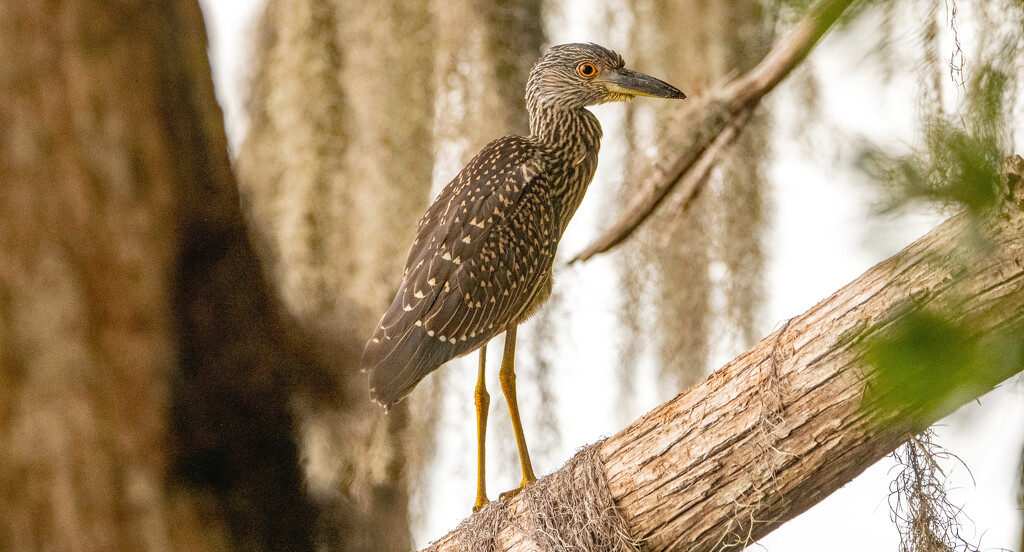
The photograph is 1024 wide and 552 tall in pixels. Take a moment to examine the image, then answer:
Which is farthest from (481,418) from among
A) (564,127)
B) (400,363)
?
(564,127)

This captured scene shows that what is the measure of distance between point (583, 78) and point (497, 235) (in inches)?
22.8

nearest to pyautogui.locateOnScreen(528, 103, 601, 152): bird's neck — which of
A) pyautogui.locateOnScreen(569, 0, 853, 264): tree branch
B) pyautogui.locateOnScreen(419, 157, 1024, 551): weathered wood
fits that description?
pyautogui.locateOnScreen(569, 0, 853, 264): tree branch

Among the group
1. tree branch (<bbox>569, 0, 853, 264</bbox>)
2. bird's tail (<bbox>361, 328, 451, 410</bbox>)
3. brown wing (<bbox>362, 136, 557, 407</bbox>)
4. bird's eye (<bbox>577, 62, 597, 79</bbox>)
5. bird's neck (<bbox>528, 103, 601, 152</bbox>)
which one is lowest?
bird's tail (<bbox>361, 328, 451, 410</bbox>)

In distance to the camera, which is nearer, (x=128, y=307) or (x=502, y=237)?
(x=128, y=307)

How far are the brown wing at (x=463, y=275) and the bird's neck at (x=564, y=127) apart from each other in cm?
14

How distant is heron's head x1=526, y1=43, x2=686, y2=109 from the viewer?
272cm

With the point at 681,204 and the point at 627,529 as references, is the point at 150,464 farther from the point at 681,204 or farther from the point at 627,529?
the point at 681,204

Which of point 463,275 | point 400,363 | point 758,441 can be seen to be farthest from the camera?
point 463,275

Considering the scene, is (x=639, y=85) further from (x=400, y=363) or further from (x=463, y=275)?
(x=400, y=363)

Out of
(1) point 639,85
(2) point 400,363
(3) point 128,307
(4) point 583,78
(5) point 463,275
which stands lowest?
(2) point 400,363

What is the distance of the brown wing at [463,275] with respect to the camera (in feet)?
7.80

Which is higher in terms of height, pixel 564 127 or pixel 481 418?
pixel 564 127

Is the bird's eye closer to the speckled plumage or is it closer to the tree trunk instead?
the speckled plumage

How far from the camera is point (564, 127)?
109 inches
